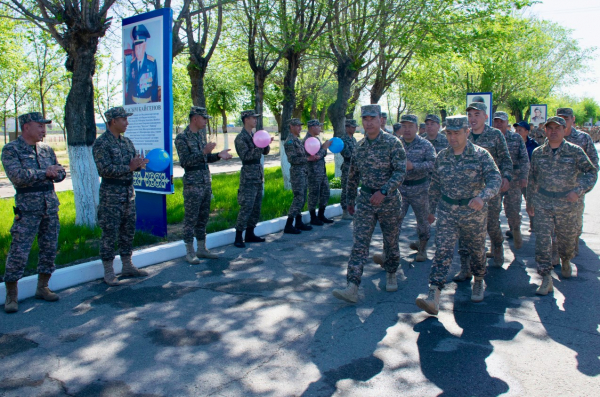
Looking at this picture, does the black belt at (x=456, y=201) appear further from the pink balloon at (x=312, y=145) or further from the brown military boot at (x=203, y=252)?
the pink balloon at (x=312, y=145)

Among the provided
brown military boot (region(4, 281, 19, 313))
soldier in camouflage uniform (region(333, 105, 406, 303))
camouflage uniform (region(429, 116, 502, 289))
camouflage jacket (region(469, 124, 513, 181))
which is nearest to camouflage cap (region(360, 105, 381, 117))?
soldier in camouflage uniform (region(333, 105, 406, 303))

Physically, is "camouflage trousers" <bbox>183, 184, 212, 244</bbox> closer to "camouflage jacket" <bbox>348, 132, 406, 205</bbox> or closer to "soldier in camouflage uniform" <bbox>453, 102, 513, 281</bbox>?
"camouflage jacket" <bbox>348, 132, 406, 205</bbox>

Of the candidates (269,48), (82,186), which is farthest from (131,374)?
(269,48)

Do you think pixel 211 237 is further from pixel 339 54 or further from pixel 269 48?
pixel 339 54

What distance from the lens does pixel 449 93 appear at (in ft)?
131

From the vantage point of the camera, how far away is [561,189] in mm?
5816

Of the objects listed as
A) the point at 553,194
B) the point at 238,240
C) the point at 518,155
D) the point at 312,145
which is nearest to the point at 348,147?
the point at 312,145

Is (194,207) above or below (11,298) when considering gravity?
above

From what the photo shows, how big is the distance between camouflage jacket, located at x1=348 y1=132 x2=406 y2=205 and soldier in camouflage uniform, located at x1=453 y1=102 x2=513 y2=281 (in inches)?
68.3

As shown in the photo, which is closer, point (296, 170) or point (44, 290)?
point (44, 290)

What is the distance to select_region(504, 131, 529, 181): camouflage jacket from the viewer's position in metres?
7.18

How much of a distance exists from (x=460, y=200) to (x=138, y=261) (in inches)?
167

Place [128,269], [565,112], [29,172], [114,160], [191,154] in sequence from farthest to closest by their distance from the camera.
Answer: [565,112] → [191,154] → [128,269] → [114,160] → [29,172]

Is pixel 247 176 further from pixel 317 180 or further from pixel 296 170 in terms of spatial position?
pixel 317 180
